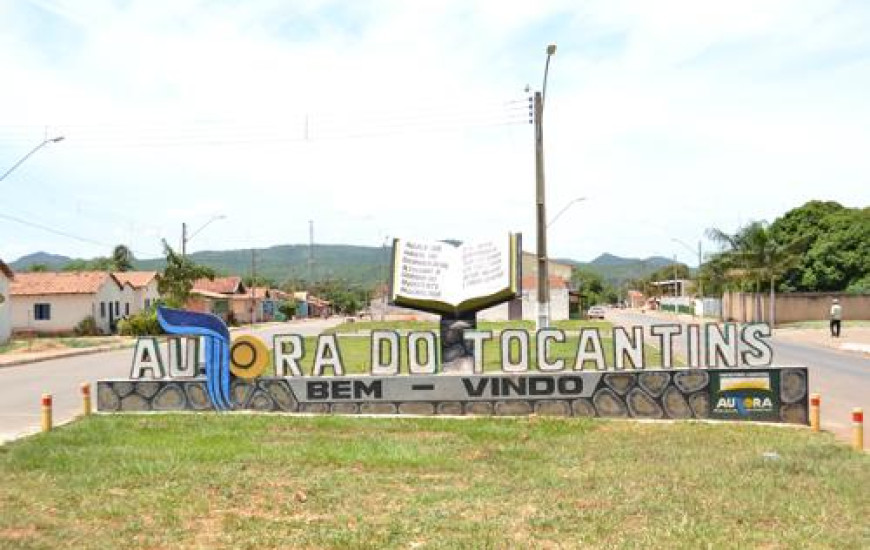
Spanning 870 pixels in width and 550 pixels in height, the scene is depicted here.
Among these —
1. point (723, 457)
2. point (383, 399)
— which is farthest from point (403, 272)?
point (723, 457)

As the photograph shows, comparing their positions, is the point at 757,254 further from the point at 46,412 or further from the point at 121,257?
the point at 121,257

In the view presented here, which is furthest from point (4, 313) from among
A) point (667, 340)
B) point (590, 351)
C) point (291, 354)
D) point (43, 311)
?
point (667, 340)

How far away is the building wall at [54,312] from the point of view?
58562 mm

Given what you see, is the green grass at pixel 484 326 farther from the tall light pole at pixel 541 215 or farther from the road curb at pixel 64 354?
the tall light pole at pixel 541 215

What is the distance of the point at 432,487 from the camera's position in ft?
32.8

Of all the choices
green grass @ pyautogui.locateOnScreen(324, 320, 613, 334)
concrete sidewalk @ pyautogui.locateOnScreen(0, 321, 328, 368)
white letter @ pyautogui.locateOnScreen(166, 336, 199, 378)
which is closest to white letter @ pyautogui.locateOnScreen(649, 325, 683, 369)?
white letter @ pyautogui.locateOnScreen(166, 336, 199, 378)

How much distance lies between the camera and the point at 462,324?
1823 centimetres

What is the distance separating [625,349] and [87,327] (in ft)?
163

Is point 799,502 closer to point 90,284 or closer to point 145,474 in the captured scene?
point 145,474

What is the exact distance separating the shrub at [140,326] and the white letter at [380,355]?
4082 centimetres

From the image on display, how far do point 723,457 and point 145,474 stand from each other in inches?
277

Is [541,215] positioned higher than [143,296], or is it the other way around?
[541,215]

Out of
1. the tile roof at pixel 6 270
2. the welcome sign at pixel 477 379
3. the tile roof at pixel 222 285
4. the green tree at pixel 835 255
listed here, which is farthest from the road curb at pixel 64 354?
the tile roof at pixel 222 285

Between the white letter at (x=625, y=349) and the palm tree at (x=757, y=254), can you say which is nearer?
the white letter at (x=625, y=349)
